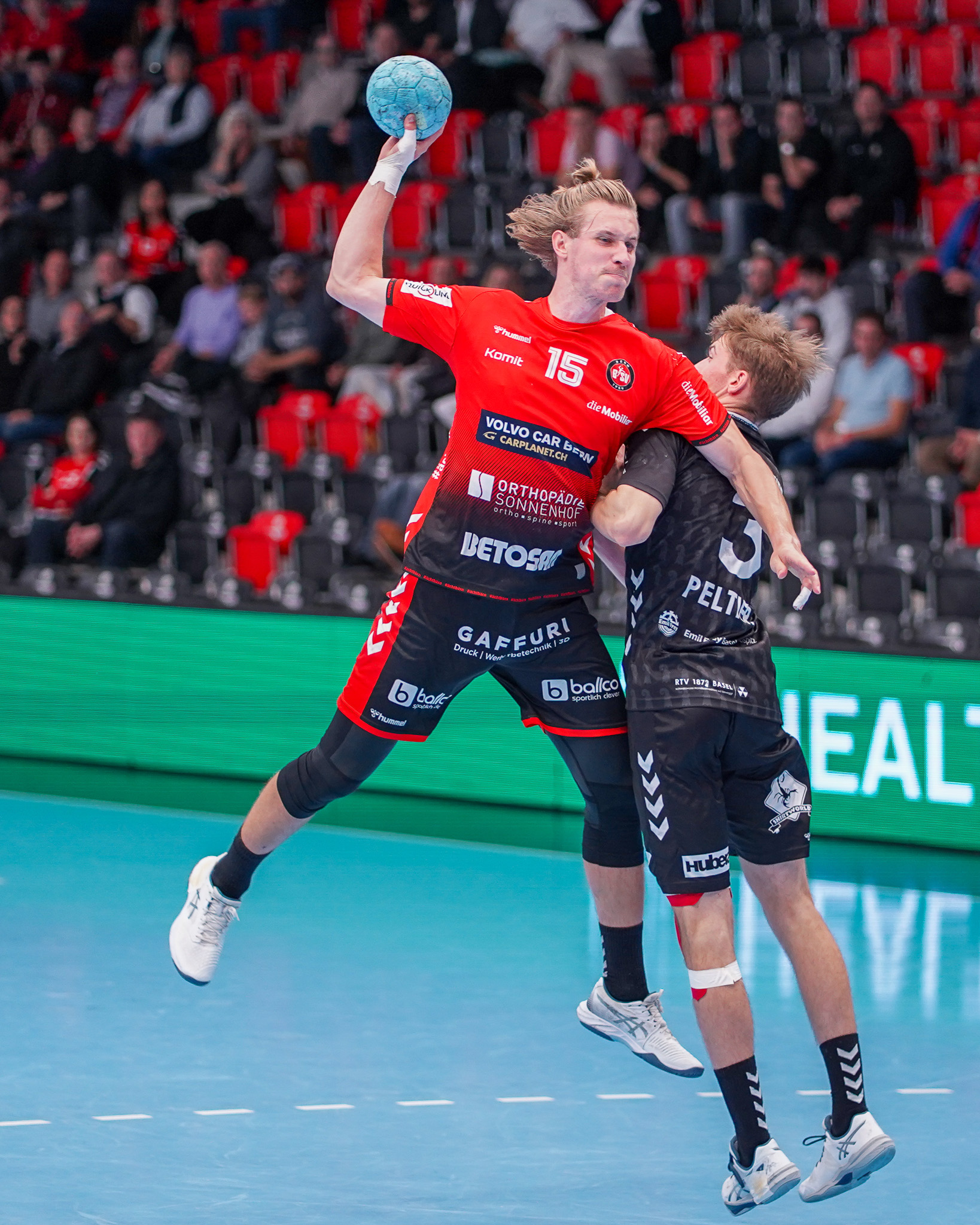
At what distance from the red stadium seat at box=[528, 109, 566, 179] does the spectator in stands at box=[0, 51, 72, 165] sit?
15.5 feet

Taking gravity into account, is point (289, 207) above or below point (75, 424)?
above

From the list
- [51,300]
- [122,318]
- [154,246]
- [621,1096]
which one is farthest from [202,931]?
[154,246]

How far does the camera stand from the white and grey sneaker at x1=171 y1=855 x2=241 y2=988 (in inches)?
197

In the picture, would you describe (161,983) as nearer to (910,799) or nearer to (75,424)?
(910,799)

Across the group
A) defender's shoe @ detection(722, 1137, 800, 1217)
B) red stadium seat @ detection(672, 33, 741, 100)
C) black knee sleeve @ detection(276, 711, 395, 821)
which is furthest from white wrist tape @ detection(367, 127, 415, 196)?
red stadium seat @ detection(672, 33, 741, 100)

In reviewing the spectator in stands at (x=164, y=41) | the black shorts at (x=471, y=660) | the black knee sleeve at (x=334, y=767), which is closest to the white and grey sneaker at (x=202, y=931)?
the black knee sleeve at (x=334, y=767)

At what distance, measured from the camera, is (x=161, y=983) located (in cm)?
671

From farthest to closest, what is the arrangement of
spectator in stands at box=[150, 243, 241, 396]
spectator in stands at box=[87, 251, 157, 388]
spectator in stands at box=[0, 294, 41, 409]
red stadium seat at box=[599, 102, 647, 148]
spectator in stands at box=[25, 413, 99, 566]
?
spectator in stands at box=[0, 294, 41, 409], spectator in stands at box=[87, 251, 157, 388], spectator in stands at box=[150, 243, 241, 396], red stadium seat at box=[599, 102, 647, 148], spectator in stands at box=[25, 413, 99, 566]

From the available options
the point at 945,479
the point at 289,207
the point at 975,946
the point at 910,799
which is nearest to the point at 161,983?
the point at 975,946

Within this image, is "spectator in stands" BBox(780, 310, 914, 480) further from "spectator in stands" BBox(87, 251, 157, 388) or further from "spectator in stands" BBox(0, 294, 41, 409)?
"spectator in stands" BBox(0, 294, 41, 409)

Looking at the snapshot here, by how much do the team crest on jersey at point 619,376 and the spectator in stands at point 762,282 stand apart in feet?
21.0

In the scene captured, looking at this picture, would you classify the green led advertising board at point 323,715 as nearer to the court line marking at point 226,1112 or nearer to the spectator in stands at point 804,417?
the spectator in stands at point 804,417

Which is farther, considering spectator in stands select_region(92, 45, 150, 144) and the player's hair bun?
spectator in stands select_region(92, 45, 150, 144)

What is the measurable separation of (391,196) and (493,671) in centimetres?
124
